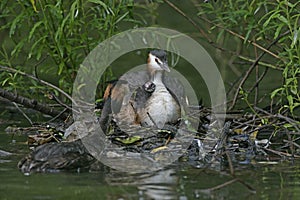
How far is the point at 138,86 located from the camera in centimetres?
851

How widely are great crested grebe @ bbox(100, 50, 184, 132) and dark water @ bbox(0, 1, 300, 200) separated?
1.04 meters

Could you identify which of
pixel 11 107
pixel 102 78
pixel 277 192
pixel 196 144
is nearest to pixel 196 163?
pixel 196 144

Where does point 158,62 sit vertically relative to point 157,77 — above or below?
above

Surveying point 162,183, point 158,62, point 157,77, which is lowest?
point 162,183

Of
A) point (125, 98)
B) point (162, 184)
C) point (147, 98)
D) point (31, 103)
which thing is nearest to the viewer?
point (162, 184)

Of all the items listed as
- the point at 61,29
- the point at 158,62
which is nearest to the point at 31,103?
the point at 61,29

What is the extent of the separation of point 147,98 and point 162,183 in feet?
6.54

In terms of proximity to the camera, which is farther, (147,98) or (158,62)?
(158,62)

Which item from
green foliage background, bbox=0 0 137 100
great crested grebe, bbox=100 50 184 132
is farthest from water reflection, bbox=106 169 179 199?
green foliage background, bbox=0 0 137 100

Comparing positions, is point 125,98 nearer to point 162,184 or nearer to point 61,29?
point 61,29

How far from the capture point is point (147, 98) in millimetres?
8297

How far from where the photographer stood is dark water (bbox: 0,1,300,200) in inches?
239

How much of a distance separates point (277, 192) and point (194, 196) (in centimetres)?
63

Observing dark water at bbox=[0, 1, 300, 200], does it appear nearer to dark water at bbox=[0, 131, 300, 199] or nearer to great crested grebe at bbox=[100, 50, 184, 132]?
dark water at bbox=[0, 131, 300, 199]
